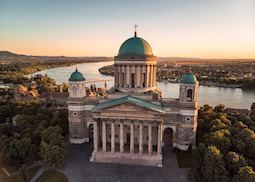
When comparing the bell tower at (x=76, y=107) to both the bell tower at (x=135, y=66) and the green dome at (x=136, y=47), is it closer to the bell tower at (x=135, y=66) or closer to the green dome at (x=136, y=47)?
the bell tower at (x=135, y=66)

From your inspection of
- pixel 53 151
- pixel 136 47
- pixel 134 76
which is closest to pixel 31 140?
pixel 53 151

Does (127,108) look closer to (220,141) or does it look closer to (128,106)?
(128,106)

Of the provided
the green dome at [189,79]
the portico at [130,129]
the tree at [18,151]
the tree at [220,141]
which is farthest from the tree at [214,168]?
the tree at [18,151]

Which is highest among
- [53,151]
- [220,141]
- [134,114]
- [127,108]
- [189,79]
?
[189,79]

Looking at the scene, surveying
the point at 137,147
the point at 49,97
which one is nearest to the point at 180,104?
the point at 137,147

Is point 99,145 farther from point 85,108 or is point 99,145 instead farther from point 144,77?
point 144,77

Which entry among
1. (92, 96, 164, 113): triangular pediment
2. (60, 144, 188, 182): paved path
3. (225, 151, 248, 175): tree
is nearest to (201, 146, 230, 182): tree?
(225, 151, 248, 175): tree

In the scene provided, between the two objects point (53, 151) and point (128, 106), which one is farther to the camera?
point (128, 106)
